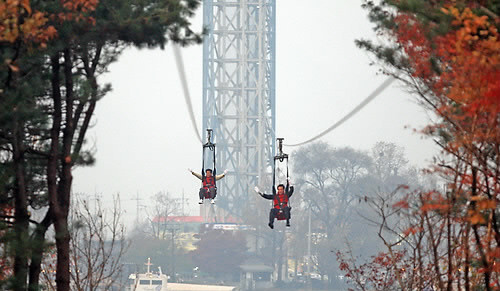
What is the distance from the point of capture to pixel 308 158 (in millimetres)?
80750

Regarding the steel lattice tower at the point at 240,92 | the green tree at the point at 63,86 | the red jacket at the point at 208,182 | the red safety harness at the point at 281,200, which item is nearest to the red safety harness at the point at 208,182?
the red jacket at the point at 208,182

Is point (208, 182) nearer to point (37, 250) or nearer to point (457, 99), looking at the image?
point (37, 250)

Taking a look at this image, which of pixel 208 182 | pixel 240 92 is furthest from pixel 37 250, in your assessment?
pixel 240 92

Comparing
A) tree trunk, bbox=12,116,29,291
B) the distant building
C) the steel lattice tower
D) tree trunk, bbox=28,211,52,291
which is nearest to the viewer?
tree trunk, bbox=12,116,29,291

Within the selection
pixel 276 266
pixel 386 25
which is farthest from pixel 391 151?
pixel 386 25

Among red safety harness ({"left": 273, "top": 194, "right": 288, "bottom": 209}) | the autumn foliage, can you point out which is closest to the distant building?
red safety harness ({"left": 273, "top": 194, "right": 288, "bottom": 209})

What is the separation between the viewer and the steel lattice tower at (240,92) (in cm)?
8838

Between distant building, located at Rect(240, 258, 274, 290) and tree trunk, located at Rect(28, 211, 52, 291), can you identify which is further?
distant building, located at Rect(240, 258, 274, 290)

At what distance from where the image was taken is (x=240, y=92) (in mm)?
89812

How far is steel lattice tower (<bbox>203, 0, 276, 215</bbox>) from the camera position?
88375 millimetres

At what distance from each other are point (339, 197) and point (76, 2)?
6326 cm

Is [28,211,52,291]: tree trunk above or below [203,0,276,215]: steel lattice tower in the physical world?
below

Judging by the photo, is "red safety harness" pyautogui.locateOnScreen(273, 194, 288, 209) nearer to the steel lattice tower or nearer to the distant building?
the distant building

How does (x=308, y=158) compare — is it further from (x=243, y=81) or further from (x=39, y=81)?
(x=39, y=81)
